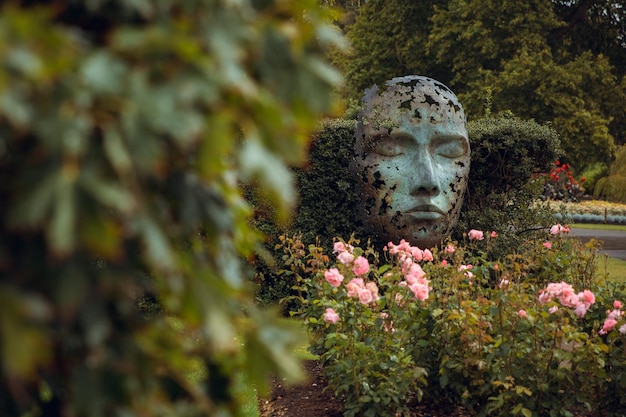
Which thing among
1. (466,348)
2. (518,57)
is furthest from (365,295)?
(518,57)

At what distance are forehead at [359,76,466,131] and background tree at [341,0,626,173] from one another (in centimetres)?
1343

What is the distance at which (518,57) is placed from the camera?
22109 mm

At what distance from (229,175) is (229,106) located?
398mm

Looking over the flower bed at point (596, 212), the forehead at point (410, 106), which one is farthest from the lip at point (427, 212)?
the flower bed at point (596, 212)

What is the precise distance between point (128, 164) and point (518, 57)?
22.2 m

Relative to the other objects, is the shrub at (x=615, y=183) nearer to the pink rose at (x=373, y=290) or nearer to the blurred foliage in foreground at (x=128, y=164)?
the pink rose at (x=373, y=290)

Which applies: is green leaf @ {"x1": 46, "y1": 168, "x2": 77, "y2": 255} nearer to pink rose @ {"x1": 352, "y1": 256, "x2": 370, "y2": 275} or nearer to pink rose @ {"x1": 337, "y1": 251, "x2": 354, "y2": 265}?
pink rose @ {"x1": 352, "y1": 256, "x2": 370, "y2": 275}

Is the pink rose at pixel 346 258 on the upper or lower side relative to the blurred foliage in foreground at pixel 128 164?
upper

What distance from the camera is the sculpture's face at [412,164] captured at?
7.61m

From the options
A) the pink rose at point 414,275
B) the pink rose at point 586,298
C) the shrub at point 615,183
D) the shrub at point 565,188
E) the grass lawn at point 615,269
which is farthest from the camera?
the shrub at point 615,183

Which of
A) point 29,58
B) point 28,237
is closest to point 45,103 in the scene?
point 29,58

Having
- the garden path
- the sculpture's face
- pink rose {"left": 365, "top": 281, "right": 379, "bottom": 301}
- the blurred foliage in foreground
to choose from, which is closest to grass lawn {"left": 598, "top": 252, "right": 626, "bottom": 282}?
the garden path

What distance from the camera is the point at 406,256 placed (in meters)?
5.06

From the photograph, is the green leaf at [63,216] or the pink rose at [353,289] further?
the pink rose at [353,289]
